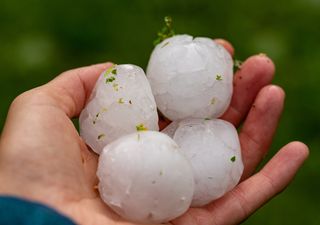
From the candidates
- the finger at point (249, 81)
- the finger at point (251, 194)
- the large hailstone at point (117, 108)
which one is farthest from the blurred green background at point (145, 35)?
the large hailstone at point (117, 108)

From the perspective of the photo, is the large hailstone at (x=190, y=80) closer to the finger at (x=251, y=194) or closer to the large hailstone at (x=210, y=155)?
the large hailstone at (x=210, y=155)

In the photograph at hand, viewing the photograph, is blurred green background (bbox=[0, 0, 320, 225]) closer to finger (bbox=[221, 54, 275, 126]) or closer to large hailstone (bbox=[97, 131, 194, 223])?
finger (bbox=[221, 54, 275, 126])

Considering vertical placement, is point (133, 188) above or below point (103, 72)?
below

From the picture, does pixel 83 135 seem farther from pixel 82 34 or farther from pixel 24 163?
pixel 82 34

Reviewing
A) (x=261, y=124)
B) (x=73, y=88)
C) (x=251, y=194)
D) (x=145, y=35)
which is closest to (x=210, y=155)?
(x=251, y=194)

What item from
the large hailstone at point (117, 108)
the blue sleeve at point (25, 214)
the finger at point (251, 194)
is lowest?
the finger at point (251, 194)

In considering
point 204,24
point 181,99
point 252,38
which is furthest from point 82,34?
point 181,99

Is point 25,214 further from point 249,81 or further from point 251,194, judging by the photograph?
point 249,81
